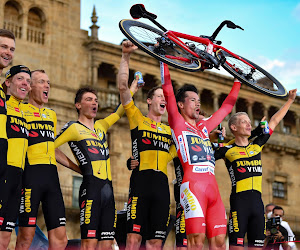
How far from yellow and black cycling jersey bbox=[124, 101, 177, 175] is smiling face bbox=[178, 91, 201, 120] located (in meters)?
0.69

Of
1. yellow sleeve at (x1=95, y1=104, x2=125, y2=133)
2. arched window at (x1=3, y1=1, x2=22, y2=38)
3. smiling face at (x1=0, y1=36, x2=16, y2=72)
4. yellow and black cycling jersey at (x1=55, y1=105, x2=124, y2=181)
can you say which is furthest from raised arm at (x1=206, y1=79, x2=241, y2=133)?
arched window at (x1=3, y1=1, x2=22, y2=38)

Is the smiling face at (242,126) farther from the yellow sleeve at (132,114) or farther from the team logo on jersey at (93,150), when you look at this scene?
the team logo on jersey at (93,150)

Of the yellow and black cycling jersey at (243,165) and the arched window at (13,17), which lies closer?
the yellow and black cycling jersey at (243,165)

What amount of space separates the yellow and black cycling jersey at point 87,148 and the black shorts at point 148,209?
1.66ft

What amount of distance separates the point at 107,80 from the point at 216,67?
73.0 feet

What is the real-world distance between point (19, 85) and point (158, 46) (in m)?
1.85

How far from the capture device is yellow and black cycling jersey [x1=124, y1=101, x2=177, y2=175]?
838 cm

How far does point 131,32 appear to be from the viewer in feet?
24.2

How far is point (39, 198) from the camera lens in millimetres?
7262

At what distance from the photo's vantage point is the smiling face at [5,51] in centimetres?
679

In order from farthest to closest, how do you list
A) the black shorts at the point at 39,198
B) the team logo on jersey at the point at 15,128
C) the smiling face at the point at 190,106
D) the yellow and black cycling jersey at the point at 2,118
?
the smiling face at the point at 190,106
the black shorts at the point at 39,198
the team logo on jersey at the point at 15,128
the yellow and black cycling jersey at the point at 2,118

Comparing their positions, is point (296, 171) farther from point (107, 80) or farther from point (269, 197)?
point (107, 80)

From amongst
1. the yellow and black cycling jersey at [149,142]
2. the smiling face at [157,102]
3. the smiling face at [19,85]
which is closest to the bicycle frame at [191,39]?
the smiling face at [157,102]

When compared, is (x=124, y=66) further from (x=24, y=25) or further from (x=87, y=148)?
(x=24, y=25)
